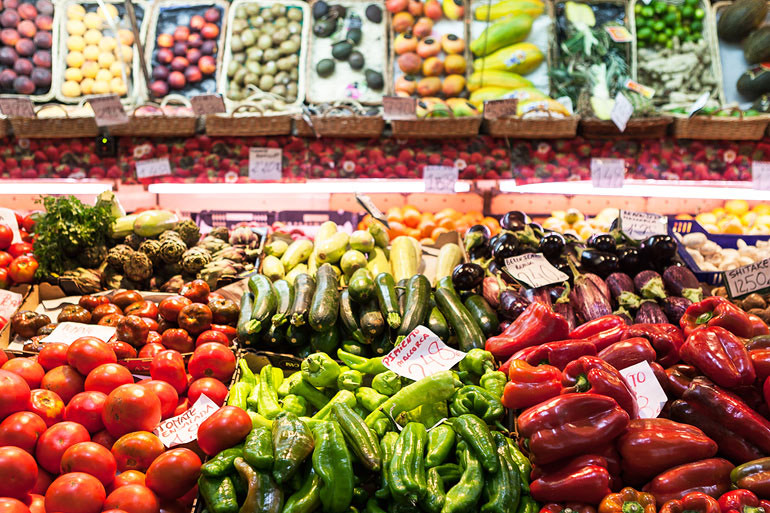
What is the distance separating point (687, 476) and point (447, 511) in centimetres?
71

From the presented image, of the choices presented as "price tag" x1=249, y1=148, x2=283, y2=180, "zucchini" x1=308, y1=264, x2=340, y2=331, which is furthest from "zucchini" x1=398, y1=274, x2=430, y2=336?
"price tag" x1=249, y1=148, x2=283, y2=180

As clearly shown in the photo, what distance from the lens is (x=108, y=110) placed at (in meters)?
4.18

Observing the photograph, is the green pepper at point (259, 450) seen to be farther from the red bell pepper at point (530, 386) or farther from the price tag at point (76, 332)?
the price tag at point (76, 332)

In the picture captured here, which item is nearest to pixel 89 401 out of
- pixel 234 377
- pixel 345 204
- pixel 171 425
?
pixel 171 425

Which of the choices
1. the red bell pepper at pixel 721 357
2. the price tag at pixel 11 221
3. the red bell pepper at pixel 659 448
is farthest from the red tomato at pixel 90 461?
the price tag at pixel 11 221

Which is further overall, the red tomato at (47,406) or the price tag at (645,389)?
the red tomato at (47,406)

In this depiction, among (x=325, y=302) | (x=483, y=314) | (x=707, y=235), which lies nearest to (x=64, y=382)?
(x=325, y=302)

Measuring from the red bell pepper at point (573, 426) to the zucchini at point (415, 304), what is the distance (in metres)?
0.95

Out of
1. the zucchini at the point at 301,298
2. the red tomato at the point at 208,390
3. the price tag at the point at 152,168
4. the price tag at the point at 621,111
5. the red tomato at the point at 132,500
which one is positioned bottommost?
the red tomato at the point at 132,500

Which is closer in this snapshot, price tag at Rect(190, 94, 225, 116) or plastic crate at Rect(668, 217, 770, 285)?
plastic crate at Rect(668, 217, 770, 285)

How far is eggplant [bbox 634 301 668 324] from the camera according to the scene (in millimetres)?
2811

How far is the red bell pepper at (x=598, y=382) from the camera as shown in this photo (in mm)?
1814

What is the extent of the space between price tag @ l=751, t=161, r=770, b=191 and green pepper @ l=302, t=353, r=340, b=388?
4005 mm

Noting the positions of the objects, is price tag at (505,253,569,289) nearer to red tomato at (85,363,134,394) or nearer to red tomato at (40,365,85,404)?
red tomato at (85,363,134,394)
